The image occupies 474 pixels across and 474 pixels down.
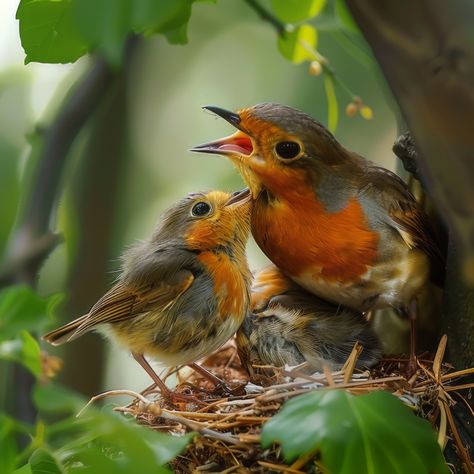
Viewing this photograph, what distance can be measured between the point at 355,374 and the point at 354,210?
0.61m

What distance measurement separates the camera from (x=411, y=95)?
1.76 m

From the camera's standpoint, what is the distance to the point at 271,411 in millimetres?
2559

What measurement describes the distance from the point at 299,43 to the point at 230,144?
524mm

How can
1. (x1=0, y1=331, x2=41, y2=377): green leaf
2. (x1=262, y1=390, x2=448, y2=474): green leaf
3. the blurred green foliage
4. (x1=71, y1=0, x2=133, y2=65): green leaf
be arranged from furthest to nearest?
1. (x1=0, y1=331, x2=41, y2=377): green leaf
2. (x1=262, y1=390, x2=448, y2=474): green leaf
3. the blurred green foliage
4. (x1=71, y1=0, x2=133, y2=65): green leaf

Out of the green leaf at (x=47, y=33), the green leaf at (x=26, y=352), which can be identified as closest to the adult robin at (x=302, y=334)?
the green leaf at (x=26, y=352)

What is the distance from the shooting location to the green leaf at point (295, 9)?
2998 millimetres

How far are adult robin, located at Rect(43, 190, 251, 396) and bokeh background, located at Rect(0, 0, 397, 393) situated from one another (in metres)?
0.31

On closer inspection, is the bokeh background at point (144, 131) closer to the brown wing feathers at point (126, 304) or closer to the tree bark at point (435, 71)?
the brown wing feathers at point (126, 304)

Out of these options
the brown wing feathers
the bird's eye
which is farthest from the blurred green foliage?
the bird's eye

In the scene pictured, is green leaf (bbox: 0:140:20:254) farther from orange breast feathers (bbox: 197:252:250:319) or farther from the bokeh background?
orange breast feathers (bbox: 197:252:250:319)

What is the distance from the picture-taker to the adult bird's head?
307cm

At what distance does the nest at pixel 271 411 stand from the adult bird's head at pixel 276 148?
620 mm

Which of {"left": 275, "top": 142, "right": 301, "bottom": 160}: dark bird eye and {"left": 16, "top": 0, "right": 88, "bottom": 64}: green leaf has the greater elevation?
{"left": 16, "top": 0, "right": 88, "bottom": 64}: green leaf

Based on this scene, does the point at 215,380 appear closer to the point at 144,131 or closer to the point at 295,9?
the point at 295,9
